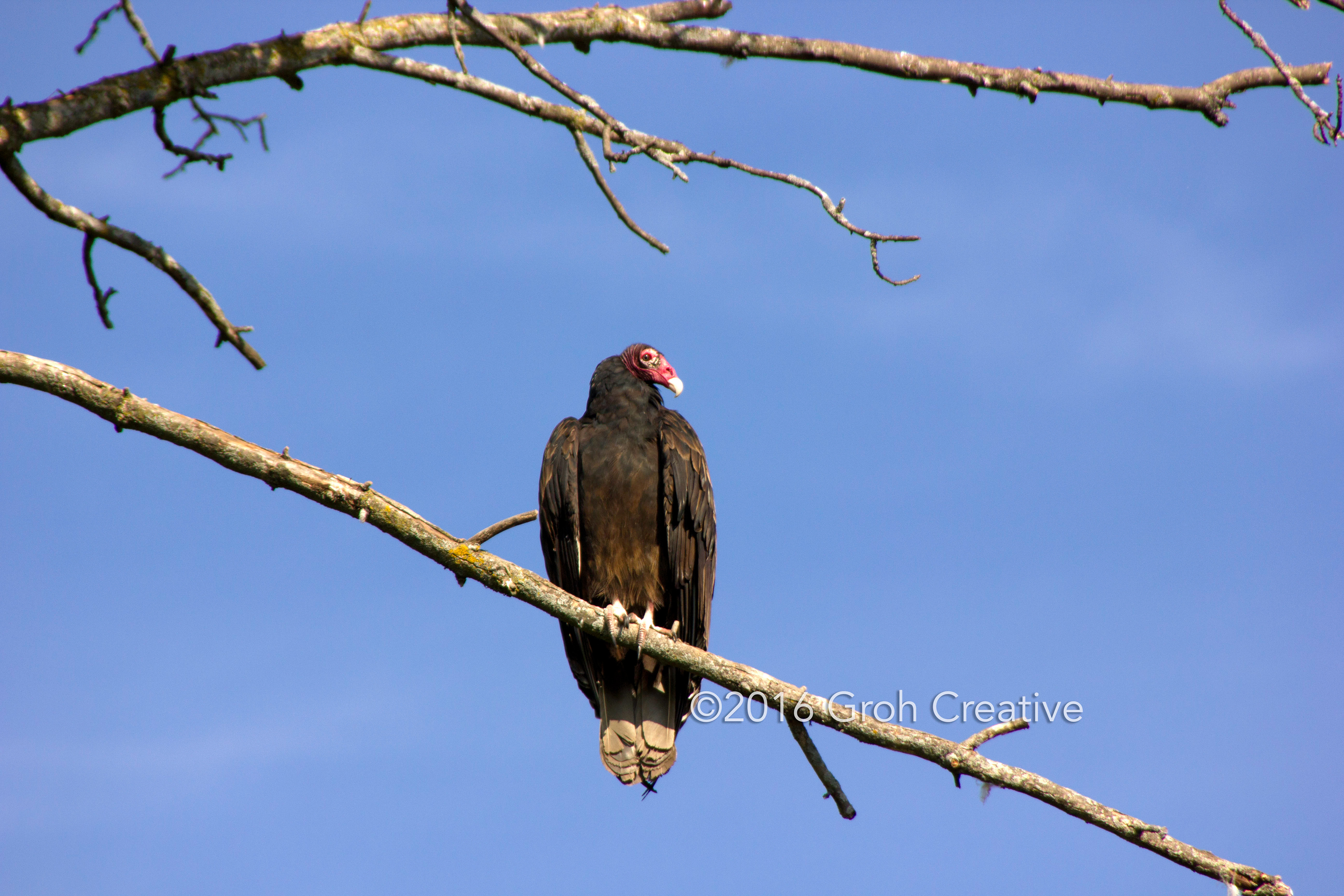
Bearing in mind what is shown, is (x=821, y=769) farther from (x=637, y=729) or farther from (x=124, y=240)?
(x=124, y=240)

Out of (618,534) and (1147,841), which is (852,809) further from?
(618,534)

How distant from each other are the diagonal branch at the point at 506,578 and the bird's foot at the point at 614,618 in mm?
245

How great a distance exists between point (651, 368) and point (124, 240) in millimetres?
3364

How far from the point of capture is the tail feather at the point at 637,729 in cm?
493

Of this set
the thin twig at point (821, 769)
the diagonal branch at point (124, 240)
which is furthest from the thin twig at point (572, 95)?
the thin twig at point (821, 769)

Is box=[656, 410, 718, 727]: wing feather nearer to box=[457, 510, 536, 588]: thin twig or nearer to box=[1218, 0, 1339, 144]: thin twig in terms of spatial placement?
box=[457, 510, 536, 588]: thin twig

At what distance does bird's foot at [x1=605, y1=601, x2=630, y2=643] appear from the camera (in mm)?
4297

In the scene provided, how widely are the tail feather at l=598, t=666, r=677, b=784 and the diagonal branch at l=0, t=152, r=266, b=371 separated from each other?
9.25 ft

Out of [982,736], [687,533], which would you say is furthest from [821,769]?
[687,533]

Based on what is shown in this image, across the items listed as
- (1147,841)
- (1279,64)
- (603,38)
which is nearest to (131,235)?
(603,38)

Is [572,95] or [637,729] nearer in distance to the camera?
[572,95]

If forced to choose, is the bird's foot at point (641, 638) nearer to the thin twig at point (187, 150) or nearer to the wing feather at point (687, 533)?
the wing feather at point (687, 533)

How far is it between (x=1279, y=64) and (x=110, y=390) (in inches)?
145

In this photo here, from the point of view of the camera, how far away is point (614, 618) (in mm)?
4348
